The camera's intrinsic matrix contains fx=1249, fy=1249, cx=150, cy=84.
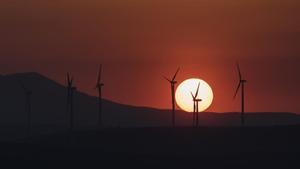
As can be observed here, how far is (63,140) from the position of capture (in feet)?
654

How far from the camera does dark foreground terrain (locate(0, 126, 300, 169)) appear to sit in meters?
142

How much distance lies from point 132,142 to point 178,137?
31.2 feet

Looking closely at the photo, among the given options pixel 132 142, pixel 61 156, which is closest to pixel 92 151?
pixel 61 156

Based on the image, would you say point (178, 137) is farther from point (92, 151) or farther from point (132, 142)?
point (92, 151)

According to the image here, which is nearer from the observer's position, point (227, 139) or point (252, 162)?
point (252, 162)

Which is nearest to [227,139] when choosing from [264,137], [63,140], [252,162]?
[264,137]

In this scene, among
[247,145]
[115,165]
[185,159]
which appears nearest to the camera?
[115,165]

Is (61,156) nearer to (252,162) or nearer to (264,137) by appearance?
(252,162)

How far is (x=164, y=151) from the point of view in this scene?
183 metres

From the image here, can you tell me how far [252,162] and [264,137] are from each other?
37.5 meters

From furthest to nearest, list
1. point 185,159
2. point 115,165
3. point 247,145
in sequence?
point 247,145
point 185,159
point 115,165

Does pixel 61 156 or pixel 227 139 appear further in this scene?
pixel 227 139

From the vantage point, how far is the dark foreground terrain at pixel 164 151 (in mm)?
142500

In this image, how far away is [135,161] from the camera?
14500 cm
